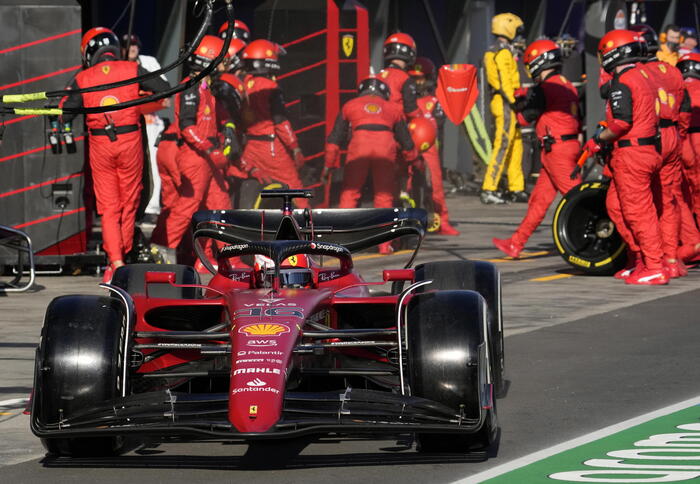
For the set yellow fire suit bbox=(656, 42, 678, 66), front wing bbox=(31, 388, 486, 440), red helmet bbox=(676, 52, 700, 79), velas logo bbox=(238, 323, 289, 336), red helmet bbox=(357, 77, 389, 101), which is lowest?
front wing bbox=(31, 388, 486, 440)

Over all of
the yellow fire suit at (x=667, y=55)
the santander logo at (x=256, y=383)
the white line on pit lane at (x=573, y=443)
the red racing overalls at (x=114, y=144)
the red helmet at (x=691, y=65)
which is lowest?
the white line on pit lane at (x=573, y=443)

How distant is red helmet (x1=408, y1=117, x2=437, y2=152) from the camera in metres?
18.4

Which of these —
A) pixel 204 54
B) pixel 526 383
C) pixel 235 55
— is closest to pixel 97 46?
pixel 204 54

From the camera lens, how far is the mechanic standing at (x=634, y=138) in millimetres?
13750

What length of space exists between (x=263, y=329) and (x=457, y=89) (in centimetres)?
1249

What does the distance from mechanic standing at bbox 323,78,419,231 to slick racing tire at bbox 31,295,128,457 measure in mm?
9937

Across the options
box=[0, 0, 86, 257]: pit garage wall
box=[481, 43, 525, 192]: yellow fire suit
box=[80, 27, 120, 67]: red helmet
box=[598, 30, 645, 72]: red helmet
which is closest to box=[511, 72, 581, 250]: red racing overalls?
box=[598, 30, 645, 72]: red helmet

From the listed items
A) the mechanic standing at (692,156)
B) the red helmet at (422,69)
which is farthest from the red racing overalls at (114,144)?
the red helmet at (422,69)

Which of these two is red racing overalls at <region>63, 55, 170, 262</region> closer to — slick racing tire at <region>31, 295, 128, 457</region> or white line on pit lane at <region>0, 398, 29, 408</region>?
white line on pit lane at <region>0, 398, 29, 408</region>

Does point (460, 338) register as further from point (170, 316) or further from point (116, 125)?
point (116, 125)

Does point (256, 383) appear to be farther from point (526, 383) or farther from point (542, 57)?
point (542, 57)

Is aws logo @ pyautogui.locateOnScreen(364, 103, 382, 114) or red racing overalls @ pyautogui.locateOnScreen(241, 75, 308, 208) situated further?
red racing overalls @ pyautogui.locateOnScreen(241, 75, 308, 208)

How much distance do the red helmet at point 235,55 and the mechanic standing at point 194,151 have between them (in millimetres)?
1039

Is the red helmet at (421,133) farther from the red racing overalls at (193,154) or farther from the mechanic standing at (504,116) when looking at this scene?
the mechanic standing at (504,116)
